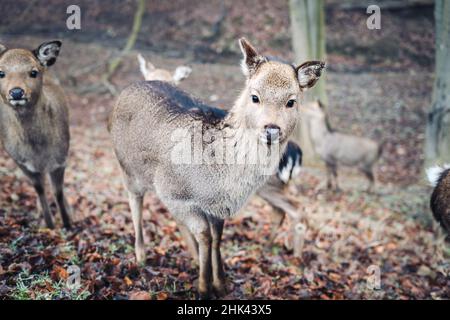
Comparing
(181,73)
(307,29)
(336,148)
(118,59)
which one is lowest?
(336,148)

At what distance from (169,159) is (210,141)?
1.40 feet

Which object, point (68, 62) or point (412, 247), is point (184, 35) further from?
point (412, 247)

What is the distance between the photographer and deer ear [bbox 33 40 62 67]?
Result: 4.55 meters

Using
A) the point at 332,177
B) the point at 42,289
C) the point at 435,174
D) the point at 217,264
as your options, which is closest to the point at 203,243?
the point at 217,264

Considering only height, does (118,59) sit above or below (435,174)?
above

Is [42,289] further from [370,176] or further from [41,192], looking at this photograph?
[370,176]

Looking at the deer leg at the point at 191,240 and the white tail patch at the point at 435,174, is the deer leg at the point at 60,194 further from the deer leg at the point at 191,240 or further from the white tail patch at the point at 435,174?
the white tail patch at the point at 435,174

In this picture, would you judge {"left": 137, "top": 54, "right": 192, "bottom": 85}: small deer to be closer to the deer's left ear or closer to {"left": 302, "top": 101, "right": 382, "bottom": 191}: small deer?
{"left": 302, "top": 101, "right": 382, "bottom": 191}: small deer

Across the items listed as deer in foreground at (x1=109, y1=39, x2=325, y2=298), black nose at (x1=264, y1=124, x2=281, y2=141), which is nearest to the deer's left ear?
deer in foreground at (x1=109, y1=39, x2=325, y2=298)

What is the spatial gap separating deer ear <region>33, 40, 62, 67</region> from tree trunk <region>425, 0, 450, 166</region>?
575 cm

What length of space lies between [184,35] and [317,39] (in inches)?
327

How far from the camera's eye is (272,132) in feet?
11.0

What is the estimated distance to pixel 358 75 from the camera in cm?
1412
